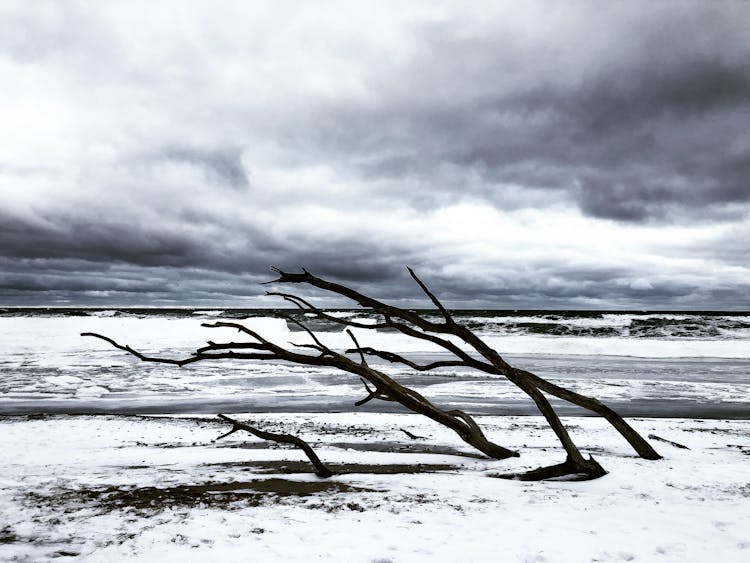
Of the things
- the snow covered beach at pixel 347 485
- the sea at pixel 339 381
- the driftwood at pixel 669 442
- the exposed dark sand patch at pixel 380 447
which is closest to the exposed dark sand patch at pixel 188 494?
the snow covered beach at pixel 347 485

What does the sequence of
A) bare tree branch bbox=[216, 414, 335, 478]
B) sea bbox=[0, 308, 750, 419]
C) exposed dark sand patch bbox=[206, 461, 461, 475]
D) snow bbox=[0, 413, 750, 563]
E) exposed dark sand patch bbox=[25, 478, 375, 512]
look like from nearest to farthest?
snow bbox=[0, 413, 750, 563]
exposed dark sand patch bbox=[25, 478, 375, 512]
bare tree branch bbox=[216, 414, 335, 478]
exposed dark sand patch bbox=[206, 461, 461, 475]
sea bbox=[0, 308, 750, 419]

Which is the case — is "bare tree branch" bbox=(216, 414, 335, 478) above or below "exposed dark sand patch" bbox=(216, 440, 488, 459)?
above

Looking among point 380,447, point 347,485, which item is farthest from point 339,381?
point 347,485

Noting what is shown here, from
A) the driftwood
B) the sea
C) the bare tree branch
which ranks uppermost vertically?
the bare tree branch

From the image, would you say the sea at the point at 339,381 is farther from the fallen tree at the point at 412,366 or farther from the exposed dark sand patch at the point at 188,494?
the exposed dark sand patch at the point at 188,494

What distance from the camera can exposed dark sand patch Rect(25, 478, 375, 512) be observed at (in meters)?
4.68

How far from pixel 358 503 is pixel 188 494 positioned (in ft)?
5.61

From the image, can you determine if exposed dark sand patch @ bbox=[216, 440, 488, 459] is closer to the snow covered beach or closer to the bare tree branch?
the snow covered beach

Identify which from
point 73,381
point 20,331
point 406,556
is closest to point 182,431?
point 406,556

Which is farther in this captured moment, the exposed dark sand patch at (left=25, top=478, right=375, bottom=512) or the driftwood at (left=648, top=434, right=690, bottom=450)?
the driftwood at (left=648, top=434, right=690, bottom=450)

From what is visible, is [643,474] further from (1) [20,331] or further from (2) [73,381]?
(1) [20,331]

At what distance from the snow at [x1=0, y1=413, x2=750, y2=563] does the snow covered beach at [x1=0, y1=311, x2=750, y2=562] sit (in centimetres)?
2

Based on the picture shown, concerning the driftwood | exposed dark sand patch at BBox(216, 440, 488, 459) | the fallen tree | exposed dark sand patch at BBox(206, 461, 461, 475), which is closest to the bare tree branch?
the fallen tree

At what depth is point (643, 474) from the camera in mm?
5879
